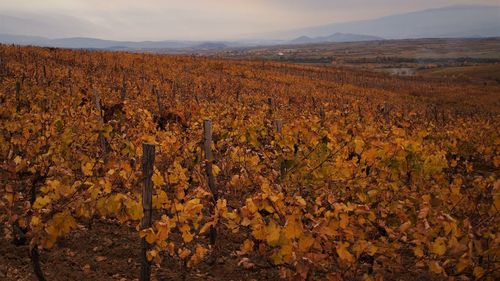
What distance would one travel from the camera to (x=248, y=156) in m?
6.74

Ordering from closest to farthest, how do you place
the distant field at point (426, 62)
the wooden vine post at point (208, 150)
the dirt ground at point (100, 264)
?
the dirt ground at point (100, 264)
the wooden vine post at point (208, 150)
the distant field at point (426, 62)

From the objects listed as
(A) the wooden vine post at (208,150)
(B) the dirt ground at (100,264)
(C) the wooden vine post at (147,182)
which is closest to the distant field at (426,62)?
(A) the wooden vine post at (208,150)

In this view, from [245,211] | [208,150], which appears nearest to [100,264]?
[208,150]

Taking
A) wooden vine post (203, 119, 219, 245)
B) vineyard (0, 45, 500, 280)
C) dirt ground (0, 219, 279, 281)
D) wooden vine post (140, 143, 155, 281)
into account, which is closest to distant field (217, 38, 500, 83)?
vineyard (0, 45, 500, 280)

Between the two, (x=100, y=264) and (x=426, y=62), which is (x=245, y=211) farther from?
(x=426, y=62)

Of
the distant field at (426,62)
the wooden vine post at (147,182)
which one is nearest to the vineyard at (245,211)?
the wooden vine post at (147,182)

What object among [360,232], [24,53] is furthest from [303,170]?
[24,53]

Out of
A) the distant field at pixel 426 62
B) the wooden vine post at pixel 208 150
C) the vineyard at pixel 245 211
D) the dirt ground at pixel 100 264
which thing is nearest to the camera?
the vineyard at pixel 245 211

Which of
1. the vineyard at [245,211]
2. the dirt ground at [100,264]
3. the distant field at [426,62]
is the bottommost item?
the dirt ground at [100,264]

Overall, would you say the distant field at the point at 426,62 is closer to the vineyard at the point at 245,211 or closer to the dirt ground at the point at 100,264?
the vineyard at the point at 245,211

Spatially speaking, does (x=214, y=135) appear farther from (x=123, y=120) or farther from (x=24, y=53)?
(x=24, y=53)

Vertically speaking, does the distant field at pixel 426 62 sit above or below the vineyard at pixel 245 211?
above

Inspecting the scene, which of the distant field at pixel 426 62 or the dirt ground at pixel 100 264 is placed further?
the distant field at pixel 426 62

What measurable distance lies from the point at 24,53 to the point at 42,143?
26407 millimetres
